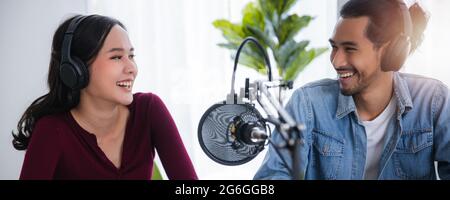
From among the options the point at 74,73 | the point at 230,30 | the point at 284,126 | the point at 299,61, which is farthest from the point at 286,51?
the point at 74,73

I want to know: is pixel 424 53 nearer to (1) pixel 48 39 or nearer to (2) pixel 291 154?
(2) pixel 291 154

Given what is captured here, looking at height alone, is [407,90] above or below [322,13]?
below

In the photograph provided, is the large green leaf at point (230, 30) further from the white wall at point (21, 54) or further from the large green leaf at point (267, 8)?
the white wall at point (21, 54)

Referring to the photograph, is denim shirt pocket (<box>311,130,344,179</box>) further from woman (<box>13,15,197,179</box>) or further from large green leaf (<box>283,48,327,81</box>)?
woman (<box>13,15,197,179</box>)

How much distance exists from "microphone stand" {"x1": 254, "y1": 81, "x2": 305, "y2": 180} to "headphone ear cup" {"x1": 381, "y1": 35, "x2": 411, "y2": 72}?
0.31 m

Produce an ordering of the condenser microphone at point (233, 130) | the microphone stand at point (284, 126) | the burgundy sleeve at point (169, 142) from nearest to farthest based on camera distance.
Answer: the microphone stand at point (284, 126) < the condenser microphone at point (233, 130) < the burgundy sleeve at point (169, 142)

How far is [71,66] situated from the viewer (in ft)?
3.72

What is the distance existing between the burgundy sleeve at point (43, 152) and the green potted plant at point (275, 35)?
53cm

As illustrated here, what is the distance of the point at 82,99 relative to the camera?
3.98 feet

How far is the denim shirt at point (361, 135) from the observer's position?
3.86 feet

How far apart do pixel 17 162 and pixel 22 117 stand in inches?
5.1

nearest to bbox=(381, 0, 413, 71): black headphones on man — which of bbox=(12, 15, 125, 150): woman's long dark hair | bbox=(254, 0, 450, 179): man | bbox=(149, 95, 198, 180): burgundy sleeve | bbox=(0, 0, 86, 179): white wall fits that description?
bbox=(254, 0, 450, 179): man

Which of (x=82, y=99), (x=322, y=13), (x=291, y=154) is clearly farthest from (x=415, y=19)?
(x=82, y=99)

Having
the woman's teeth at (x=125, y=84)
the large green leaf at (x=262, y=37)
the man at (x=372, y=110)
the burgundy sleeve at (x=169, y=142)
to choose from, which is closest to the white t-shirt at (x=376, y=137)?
the man at (x=372, y=110)
